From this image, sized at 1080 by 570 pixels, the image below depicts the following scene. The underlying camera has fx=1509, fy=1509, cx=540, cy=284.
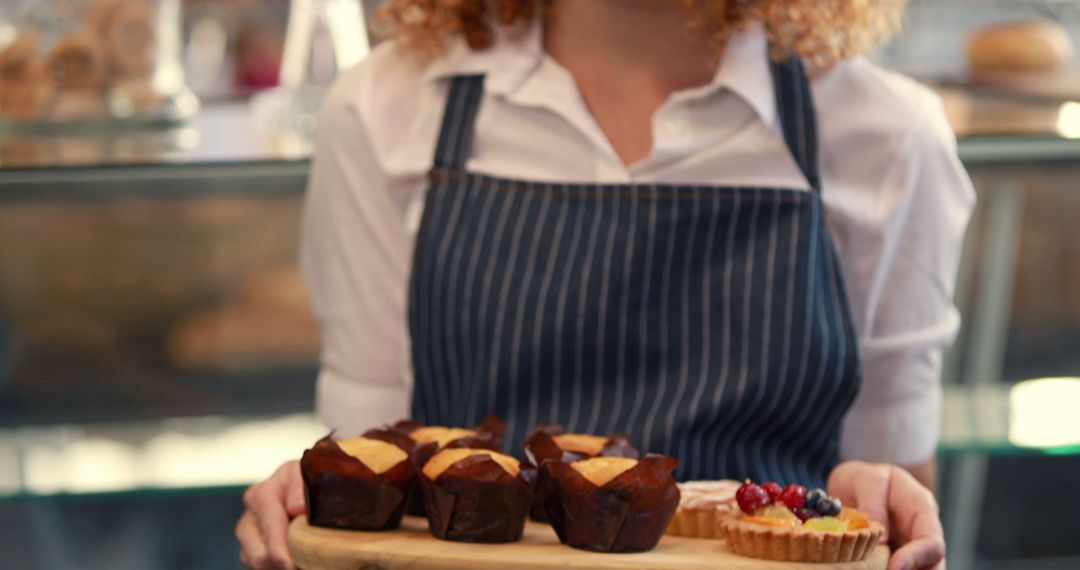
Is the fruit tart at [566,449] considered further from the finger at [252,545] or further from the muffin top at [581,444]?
the finger at [252,545]

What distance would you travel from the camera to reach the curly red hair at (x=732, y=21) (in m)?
1.46

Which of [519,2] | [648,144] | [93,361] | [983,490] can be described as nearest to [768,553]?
[648,144]

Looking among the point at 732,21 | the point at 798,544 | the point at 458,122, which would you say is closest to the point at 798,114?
the point at 732,21

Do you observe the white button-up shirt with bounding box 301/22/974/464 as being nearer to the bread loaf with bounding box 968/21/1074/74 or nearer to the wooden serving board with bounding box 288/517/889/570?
the wooden serving board with bounding box 288/517/889/570

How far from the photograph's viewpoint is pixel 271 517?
3.81 ft

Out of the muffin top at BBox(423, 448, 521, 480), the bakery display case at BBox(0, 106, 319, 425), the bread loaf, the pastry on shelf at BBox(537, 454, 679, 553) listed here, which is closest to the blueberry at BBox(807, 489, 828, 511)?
the pastry on shelf at BBox(537, 454, 679, 553)

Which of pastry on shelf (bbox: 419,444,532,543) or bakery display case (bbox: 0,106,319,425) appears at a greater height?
pastry on shelf (bbox: 419,444,532,543)

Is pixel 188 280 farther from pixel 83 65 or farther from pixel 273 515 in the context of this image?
pixel 273 515

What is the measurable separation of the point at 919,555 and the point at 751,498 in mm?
127

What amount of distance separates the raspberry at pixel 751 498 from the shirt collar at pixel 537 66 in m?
0.48

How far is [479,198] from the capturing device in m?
1.49

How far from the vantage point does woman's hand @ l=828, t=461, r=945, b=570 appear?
3.58ft

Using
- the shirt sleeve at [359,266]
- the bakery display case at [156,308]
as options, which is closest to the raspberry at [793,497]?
the shirt sleeve at [359,266]

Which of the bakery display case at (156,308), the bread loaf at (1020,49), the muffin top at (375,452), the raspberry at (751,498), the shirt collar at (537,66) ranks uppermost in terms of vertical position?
the shirt collar at (537,66)
